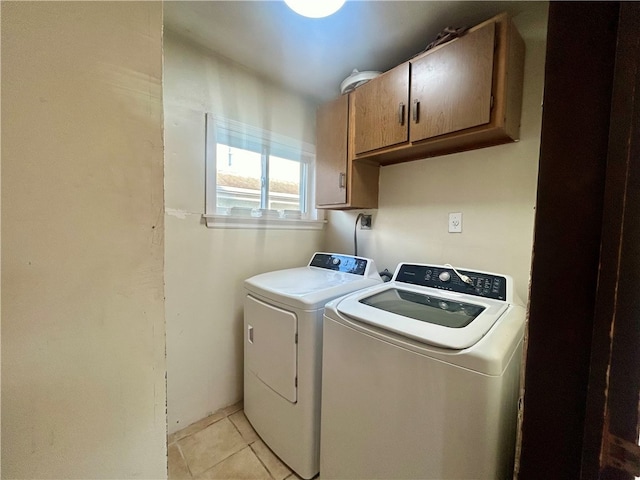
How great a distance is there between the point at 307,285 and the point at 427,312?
2.19ft

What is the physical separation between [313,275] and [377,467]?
3.44ft

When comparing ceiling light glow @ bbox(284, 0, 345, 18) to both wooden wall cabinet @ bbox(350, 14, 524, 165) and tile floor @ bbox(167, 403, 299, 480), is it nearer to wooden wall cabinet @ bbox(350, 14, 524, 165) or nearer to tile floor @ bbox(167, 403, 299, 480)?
wooden wall cabinet @ bbox(350, 14, 524, 165)

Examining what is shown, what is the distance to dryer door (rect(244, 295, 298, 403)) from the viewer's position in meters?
1.26

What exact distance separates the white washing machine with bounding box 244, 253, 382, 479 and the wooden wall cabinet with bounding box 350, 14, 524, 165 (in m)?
0.89

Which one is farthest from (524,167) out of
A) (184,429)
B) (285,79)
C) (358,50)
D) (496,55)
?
(184,429)

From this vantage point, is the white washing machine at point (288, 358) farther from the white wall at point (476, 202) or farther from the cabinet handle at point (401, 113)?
the cabinet handle at point (401, 113)

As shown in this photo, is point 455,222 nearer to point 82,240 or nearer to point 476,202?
point 476,202

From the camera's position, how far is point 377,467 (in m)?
A: 0.97

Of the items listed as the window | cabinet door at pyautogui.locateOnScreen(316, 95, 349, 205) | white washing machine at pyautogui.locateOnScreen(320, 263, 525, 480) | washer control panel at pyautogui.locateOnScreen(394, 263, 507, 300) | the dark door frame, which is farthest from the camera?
cabinet door at pyautogui.locateOnScreen(316, 95, 349, 205)

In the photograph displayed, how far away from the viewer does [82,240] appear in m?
0.39

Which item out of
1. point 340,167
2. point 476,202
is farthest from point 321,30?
point 476,202

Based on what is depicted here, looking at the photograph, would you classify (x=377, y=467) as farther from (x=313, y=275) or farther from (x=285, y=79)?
(x=285, y=79)

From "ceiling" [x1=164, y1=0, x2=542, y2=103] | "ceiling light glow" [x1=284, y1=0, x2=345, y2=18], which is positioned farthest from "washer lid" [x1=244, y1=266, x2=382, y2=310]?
"ceiling" [x1=164, y1=0, x2=542, y2=103]

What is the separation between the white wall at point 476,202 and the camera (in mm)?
1254
